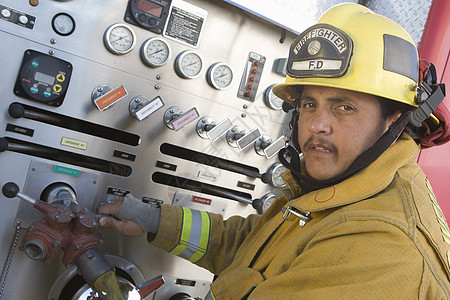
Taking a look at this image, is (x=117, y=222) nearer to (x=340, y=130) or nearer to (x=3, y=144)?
(x=3, y=144)

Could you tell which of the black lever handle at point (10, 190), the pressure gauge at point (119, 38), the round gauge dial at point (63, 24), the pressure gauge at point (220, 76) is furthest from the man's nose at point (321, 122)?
the black lever handle at point (10, 190)

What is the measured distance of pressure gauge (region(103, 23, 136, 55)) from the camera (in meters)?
1.84

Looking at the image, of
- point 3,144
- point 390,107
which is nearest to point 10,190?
point 3,144

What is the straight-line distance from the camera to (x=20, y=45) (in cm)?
171

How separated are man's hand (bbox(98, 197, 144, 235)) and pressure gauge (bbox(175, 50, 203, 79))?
0.61 metres

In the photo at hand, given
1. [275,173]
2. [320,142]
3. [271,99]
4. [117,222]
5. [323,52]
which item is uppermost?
[323,52]

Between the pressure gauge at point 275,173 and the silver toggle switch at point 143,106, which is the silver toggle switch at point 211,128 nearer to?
the silver toggle switch at point 143,106

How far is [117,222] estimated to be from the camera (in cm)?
188

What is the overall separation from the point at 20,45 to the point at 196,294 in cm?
142

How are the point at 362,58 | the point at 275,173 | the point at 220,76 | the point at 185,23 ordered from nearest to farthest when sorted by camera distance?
the point at 362,58 → the point at 185,23 → the point at 220,76 → the point at 275,173

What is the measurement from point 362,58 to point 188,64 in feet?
2.62

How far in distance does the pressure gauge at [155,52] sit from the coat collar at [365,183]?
0.86 metres

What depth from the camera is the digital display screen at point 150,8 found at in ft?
6.21

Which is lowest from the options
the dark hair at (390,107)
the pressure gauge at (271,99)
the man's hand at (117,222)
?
the man's hand at (117,222)
